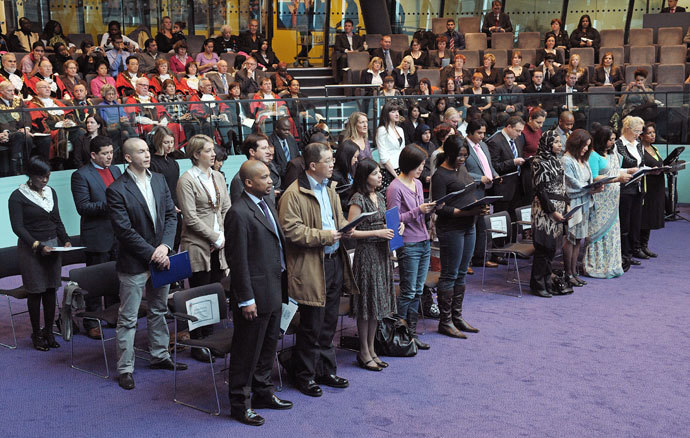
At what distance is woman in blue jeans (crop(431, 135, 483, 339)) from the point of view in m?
5.82

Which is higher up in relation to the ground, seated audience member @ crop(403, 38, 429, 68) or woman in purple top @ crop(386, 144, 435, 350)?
seated audience member @ crop(403, 38, 429, 68)

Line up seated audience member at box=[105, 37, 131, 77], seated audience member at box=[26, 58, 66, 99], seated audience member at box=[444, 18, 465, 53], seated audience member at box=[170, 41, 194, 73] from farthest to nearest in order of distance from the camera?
seated audience member at box=[444, 18, 465, 53]
seated audience member at box=[170, 41, 194, 73]
seated audience member at box=[105, 37, 131, 77]
seated audience member at box=[26, 58, 66, 99]

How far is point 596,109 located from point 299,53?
8.29m

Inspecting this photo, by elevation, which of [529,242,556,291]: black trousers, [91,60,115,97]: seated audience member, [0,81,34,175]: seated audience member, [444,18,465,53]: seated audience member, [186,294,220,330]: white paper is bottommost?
[529,242,556,291]: black trousers

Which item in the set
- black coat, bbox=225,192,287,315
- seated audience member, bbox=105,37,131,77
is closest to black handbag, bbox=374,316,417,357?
black coat, bbox=225,192,287,315

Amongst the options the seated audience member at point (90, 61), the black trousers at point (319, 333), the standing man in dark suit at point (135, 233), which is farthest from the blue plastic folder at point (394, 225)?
the seated audience member at point (90, 61)

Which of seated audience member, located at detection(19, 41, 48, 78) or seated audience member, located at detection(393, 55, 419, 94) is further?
seated audience member, located at detection(393, 55, 419, 94)

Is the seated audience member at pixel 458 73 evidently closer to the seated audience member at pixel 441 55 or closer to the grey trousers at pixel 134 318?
the seated audience member at pixel 441 55

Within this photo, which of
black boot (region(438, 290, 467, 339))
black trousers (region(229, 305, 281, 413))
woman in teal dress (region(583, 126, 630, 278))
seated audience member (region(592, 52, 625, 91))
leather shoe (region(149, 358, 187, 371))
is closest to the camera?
black trousers (region(229, 305, 281, 413))

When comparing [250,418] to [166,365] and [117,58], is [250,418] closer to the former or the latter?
[166,365]

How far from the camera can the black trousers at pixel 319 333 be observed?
4.88 m

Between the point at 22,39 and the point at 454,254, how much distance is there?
33.1 feet

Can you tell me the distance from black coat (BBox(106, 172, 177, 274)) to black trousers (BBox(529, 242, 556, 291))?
12.2 ft

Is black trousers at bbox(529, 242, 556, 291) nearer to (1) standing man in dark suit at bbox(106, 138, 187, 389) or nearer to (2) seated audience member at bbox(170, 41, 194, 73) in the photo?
(1) standing man in dark suit at bbox(106, 138, 187, 389)
